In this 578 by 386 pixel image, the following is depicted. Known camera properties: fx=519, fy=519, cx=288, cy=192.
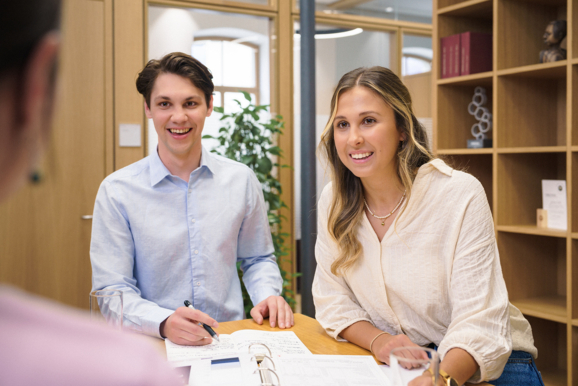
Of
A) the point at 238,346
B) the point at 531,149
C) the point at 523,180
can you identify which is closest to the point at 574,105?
the point at 531,149

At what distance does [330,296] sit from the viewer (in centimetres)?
156

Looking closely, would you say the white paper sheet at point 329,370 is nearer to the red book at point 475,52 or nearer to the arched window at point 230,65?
the red book at point 475,52

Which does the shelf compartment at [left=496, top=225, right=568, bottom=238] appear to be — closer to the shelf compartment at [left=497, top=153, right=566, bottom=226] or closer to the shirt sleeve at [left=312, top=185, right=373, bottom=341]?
the shelf compartment at [left=497, top=153, right=566, bottom=226]

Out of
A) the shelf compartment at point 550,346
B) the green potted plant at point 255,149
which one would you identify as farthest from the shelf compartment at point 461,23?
the shelf compartment at point 550,346

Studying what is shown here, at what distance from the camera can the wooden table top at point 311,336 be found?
4.50ft

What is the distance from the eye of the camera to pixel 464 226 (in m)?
1.44

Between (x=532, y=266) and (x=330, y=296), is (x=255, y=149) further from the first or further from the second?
(x=330, y=296)

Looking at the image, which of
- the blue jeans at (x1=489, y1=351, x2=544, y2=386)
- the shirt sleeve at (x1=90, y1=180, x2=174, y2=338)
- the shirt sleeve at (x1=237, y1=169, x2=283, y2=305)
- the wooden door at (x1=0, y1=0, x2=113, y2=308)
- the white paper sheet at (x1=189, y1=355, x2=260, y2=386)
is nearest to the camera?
the white paper sheet at (x1=189, y1=355, x2=260, y2=386)

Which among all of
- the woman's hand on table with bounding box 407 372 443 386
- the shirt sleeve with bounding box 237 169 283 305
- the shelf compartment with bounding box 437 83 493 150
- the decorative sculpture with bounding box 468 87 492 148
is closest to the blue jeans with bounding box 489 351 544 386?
the woman's hand on table with bounding box 407 372 443 386

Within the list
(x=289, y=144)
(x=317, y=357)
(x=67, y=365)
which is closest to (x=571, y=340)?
(x=317, y=357)

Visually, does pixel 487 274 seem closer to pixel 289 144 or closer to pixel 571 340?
pixel 571 340

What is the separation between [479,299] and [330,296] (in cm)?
43

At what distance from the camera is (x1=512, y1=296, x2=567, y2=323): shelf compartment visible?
99.3 inches

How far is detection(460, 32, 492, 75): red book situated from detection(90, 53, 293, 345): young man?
1702 mm
